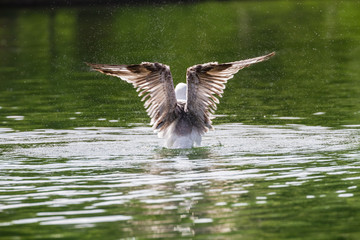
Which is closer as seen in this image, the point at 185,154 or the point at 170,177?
the point at 170,177

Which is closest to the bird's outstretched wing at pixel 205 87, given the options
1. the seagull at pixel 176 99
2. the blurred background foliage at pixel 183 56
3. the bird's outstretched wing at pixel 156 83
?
the seagull at pixel 176 99

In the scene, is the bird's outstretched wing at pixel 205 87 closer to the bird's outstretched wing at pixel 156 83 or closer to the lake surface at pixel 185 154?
the bird's outstretched wing at pixel 156 83

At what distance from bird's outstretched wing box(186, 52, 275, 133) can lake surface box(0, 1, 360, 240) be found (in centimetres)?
49

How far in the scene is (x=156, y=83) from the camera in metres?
14.7

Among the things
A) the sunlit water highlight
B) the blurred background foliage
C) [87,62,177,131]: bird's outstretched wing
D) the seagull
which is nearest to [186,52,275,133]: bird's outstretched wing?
the seagull

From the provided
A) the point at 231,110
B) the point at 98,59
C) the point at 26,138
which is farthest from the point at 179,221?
the point at 98,59

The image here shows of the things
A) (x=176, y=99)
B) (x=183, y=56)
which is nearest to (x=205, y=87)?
(x=176, y=99)

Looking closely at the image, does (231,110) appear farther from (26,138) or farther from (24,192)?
(24,192)

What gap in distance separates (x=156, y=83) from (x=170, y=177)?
2.93 meters

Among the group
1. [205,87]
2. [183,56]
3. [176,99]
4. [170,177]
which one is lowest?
[183,56]

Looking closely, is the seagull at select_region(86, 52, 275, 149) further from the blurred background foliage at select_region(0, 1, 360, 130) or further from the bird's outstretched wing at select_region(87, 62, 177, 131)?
the blurred background foliage at select_region(0, 1, 360, 130)

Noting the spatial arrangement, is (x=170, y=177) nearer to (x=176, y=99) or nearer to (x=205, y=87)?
(x=205, y=87)

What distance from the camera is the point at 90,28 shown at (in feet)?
148

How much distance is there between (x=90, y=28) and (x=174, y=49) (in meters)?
A: 12.5
